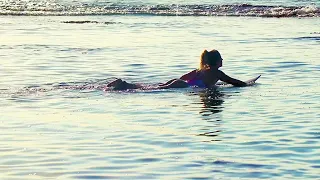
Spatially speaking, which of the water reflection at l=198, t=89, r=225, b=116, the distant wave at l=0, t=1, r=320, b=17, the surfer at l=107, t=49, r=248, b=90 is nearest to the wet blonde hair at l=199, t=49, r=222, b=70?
the surfer at l=107, t=49, r=248, b=90

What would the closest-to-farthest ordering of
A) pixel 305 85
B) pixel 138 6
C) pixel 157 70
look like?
pixel 305 85 < pixel 157 70 < pixel 138 6

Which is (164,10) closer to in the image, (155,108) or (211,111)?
(155,108)

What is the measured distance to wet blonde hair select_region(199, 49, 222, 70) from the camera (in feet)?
50.0

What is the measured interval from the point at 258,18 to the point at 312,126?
2417 centimetres

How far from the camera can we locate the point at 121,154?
31.2ft

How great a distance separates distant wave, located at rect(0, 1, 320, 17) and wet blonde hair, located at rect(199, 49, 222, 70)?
2145 cm

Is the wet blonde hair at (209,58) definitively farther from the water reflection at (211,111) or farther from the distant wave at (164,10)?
the distant wave at (164,10)

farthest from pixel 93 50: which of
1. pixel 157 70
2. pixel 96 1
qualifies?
pixel 96 1

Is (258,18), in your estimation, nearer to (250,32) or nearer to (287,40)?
(250,32)

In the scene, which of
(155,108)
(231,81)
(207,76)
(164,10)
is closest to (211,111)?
(155,108)

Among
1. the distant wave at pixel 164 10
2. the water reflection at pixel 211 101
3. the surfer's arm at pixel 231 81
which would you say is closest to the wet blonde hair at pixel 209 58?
the surfer's arm at pixel 231 81

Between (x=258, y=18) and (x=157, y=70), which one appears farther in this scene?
(x=258, y=18)

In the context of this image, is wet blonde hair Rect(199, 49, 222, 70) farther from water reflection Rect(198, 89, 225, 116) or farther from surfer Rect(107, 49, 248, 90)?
water reflection Rect(198, 89, 225, 116)

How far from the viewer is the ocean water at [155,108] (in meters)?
9.05
